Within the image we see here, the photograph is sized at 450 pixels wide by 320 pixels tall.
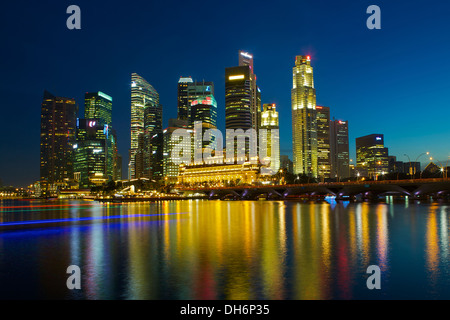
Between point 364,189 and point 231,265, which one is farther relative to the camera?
point 364,189

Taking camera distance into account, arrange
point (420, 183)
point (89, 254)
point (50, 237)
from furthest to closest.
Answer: point (420, 183) < point (50, 237) < point (89, 254)

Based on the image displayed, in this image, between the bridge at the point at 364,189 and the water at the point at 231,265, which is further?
the bridge at the point at 364,189

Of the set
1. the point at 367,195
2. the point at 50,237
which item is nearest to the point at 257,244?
the point at 50,237

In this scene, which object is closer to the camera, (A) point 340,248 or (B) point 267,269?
(B) point 267,269

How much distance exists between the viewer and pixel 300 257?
23797 millimetres

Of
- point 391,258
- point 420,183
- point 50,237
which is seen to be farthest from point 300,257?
point 420,183

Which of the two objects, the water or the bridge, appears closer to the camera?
the water

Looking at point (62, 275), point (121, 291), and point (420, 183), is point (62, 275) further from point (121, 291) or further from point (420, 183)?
point (420, 183)
